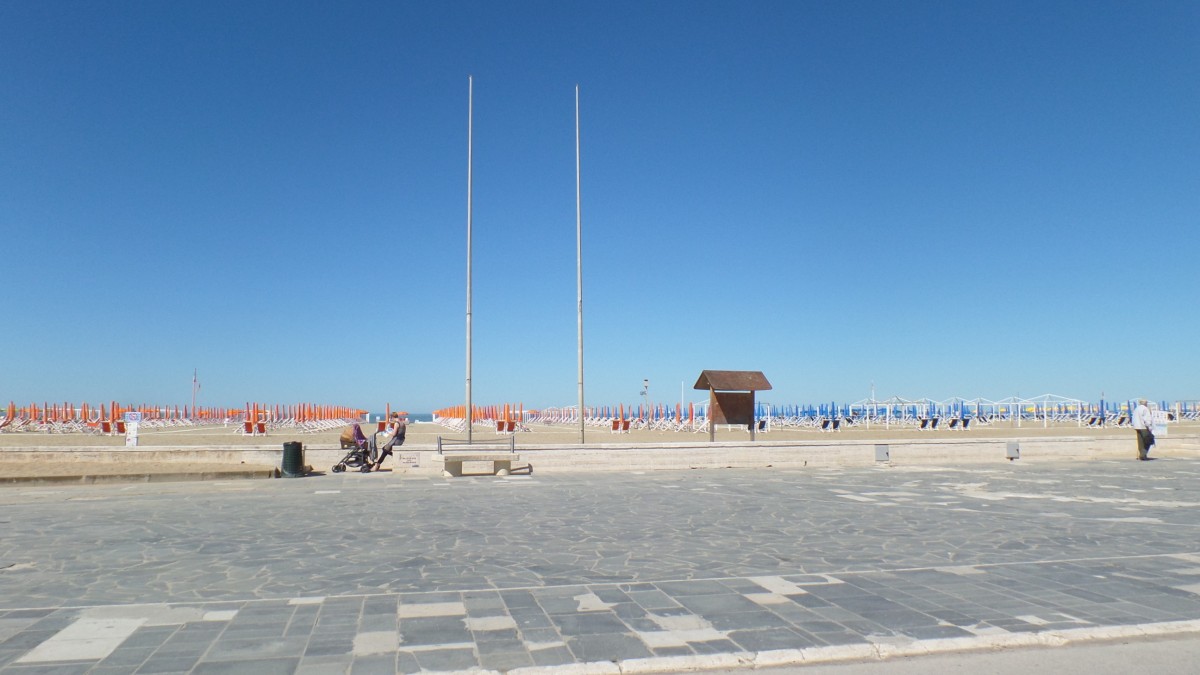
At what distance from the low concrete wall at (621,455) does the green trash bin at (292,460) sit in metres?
0.87

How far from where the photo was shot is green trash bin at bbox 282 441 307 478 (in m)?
15.7

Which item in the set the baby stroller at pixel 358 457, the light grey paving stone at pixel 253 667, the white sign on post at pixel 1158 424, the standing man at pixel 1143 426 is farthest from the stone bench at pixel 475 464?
the white sign on post at pixel 1158 424

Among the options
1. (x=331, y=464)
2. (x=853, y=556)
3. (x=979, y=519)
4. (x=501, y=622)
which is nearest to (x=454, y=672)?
(x=501, y=622)

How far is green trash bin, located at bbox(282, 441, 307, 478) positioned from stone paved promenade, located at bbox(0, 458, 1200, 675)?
3.91 metres

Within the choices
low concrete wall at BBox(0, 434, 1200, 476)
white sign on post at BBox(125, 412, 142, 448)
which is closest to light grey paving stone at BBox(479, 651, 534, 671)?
low concrete wall at BBox(0, 434, 1200, 476)

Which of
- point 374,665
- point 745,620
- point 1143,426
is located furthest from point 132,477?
point 1143,426

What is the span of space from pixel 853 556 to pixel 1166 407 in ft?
222

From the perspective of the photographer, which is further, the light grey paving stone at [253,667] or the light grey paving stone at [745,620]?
the light grey paving stone at [745,620]

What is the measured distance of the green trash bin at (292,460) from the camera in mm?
15703

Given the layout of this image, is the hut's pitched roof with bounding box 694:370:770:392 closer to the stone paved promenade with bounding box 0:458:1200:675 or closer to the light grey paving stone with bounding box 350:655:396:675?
the stone paved promenade with bounding box 0:458:1200:675

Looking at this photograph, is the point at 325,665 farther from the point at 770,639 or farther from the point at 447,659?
the point at 770,639

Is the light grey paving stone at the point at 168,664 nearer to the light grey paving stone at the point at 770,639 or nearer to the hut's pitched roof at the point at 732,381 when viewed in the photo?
the light grey paving stone at the point at 770,639

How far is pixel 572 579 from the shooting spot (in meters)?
6.18

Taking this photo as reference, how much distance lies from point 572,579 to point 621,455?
10871 mm
